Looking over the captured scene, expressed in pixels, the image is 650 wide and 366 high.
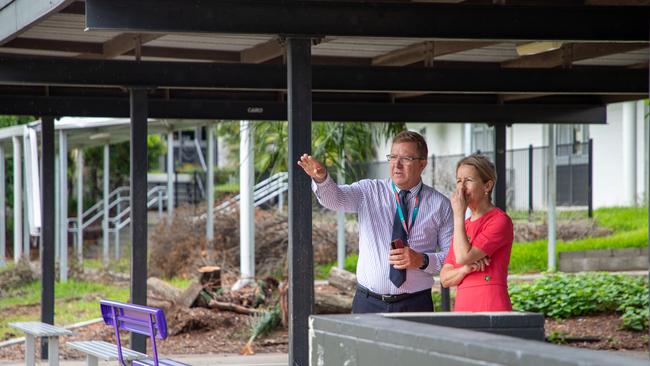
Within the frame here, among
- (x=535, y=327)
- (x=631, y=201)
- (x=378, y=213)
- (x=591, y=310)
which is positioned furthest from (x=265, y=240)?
(x=535, y=327)

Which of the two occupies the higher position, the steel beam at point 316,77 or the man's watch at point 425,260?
the steel beam at point 316,77

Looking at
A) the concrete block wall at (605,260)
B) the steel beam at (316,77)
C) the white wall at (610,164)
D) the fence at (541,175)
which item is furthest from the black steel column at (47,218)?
the fence at (541,175)

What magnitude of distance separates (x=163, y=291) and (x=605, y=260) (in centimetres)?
900

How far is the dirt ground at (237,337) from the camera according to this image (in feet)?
42.1

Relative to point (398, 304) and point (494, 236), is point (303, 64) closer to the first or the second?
point (398, 304)

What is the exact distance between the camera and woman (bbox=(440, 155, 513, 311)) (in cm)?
555

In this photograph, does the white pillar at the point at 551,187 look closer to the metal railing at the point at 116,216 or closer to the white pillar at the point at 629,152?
the white pillar at the point at 629,152

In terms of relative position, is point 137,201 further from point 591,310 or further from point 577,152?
point 577,152

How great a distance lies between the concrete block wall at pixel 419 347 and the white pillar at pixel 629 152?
22488 millimetres

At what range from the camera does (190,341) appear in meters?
13.5

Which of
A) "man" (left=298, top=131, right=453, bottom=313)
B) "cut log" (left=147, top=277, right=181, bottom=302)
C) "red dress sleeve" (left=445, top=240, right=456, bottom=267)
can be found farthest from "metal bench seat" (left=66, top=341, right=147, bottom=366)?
"cut log" (left=147, top=277, right=181, bottom=302)

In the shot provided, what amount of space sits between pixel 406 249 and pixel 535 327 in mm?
2107

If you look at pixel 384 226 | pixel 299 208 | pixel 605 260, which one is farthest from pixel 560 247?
pixel 384 226

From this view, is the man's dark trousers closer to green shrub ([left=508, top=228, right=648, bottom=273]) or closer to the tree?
the tree
